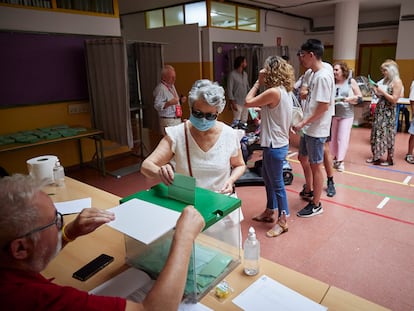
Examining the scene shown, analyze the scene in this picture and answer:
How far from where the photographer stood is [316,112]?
324cm

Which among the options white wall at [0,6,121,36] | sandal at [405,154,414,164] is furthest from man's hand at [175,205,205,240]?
sandal at [405,154,414,164]

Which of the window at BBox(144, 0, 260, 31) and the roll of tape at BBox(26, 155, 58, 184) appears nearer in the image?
the roll of tape at BBox(26, 155, 58, 184)

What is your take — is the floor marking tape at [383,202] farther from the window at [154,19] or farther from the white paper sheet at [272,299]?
the window at [154,19]

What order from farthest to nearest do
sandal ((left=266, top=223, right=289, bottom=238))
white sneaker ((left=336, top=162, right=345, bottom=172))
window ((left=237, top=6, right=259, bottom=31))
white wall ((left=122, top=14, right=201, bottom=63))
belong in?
window ((left=237, top=6, right=259, bottom=31)) < white wall ((left=122, top=14, right=201, bottom=63)) < white sneaker ((left=336, top=162, right=345, bottom=172)) < sandal ((left=266, top=223, right=289, bottom=238))

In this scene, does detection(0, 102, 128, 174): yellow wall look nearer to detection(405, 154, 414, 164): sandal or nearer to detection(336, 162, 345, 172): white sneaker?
detection(336, 162, 345, 172): white sneaker

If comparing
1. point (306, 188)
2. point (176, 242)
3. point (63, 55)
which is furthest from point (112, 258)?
point (63, 55)

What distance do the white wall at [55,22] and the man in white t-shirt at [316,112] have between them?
3.46 meters

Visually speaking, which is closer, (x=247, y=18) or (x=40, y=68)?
(x=40, y=68)

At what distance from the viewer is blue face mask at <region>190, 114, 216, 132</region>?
188 centimetres

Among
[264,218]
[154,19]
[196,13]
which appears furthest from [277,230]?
[154,19]

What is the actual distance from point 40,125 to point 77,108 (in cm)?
64

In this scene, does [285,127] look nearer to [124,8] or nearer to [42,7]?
[42,7]

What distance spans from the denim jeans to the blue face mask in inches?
47.2

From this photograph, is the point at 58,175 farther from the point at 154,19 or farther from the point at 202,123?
the point at 154,19
